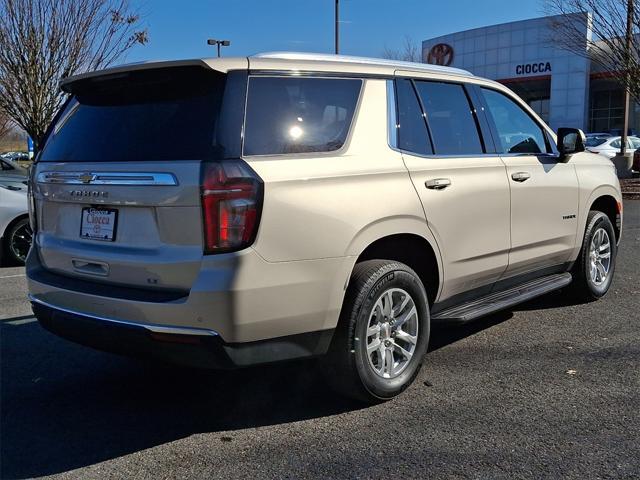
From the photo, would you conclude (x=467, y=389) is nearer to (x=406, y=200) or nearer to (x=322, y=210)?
(x=406, y=200)

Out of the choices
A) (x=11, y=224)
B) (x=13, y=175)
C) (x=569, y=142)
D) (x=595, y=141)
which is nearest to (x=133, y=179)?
(x=569, y=142)

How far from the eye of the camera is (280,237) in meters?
3.13

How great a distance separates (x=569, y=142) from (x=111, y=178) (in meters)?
3.73

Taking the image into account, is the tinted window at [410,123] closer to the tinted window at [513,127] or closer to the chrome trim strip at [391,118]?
the chrome trim strip at [391,118]

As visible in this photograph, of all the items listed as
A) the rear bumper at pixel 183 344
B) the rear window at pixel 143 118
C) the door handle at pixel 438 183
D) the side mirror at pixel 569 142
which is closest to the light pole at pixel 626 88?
the side mirror at pixel 569 142

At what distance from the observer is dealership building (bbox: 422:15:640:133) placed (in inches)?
1599

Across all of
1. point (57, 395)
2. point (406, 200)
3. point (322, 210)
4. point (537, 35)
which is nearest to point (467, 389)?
point (406, 200)

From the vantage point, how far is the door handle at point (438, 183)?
3957 millimetres

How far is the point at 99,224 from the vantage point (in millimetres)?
3402

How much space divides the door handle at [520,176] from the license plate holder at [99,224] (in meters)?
2.84

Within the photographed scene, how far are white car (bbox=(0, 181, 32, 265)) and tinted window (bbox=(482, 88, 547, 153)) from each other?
6259mm

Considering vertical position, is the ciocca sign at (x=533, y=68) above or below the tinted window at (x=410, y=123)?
above

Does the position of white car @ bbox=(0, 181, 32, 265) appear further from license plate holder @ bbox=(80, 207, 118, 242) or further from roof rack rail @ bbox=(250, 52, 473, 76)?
roof rack rail @ bbox=(250, 52, 473, 76)

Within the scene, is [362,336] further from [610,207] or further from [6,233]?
[6,233]
